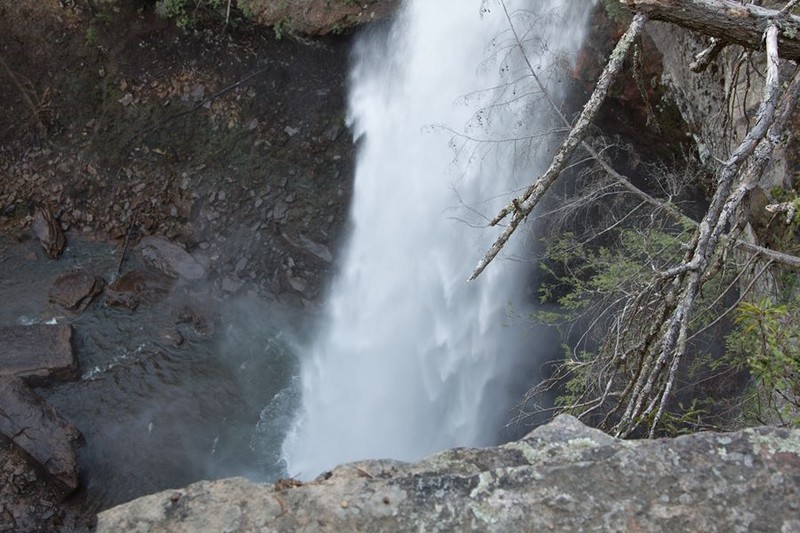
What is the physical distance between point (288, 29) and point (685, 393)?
623 cm

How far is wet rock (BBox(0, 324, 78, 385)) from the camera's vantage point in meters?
7.30

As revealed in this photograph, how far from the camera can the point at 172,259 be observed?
8.26 m

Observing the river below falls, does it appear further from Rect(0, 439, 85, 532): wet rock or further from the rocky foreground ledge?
the rocky foreground ledge

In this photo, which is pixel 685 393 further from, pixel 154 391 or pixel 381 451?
pixel 154 391

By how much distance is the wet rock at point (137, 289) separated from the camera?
7.96 m

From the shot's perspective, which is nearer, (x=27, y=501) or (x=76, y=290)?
(x=27, y=501)

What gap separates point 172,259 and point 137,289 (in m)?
0.56

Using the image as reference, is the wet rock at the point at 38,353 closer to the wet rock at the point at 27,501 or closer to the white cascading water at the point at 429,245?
the wet rock at the point at 27,501

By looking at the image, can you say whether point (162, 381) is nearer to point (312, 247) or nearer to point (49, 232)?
point (312, 247)

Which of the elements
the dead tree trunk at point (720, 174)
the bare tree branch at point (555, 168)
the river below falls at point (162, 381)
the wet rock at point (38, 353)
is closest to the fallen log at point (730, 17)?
the dead tree trunk at point (720, 174)

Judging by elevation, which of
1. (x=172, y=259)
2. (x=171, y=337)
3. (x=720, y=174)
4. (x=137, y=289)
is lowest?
(x=171, y=337)

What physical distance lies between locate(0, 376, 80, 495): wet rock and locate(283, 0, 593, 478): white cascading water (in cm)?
229

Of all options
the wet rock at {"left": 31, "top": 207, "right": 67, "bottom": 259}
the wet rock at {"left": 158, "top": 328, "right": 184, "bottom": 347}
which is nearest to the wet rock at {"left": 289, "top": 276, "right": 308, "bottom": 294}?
the wet rock at {"left": 158, "top": 328, "right": 184, "bottom": 347}

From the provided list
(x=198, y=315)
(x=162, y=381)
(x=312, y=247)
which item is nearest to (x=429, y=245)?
(x=312, y=247)
